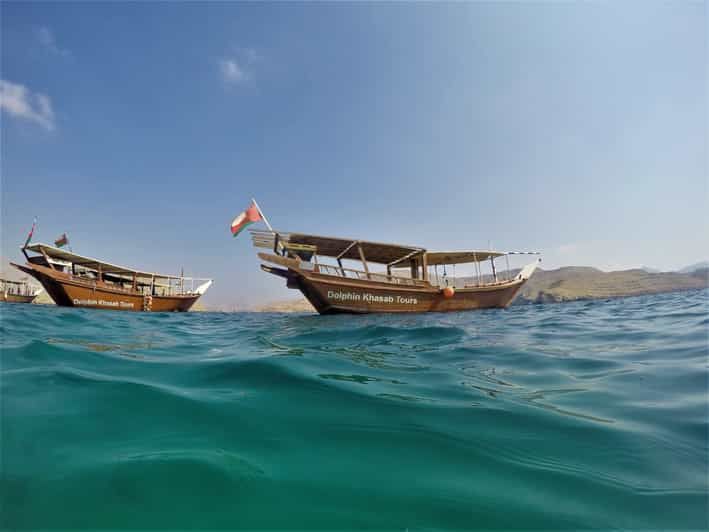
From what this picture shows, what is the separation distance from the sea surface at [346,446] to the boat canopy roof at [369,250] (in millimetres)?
9384

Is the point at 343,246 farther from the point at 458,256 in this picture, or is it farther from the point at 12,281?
the point at 12,281

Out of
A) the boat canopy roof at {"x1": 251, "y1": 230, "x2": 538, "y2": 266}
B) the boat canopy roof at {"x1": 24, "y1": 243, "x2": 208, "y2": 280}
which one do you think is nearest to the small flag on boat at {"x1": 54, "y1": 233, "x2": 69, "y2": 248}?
Answer: the boat canopy roof at {"x1": 24, "y1": 243, "x2": 208, "y2": 280}

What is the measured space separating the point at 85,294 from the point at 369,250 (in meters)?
18.0

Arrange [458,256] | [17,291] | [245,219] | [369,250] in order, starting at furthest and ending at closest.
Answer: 1. [17,291]
2. [458,256]
3. [369,250]
4. [245,219]

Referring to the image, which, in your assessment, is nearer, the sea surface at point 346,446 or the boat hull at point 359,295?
the sea surface at point 346,446

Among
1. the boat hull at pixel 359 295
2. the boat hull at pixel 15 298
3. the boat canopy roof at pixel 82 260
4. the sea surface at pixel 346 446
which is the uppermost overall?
the boat canopy roof at pixel 82 260

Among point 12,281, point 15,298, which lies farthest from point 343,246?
point 12,281

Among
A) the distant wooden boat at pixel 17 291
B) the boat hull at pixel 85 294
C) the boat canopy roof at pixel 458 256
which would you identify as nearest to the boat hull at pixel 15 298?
the distant wooden boat at pixel 17 291

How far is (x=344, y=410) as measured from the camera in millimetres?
1824

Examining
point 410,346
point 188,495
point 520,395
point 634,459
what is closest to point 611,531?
point 634,459

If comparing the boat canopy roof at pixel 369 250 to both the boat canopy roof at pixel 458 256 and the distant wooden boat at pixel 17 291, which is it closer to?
the boat canopy roof at pixel 458 256

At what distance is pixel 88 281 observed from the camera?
1823 cm

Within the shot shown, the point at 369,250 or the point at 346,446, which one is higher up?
the point at 369,250

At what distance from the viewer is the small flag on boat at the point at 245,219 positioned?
11414 millimetres
